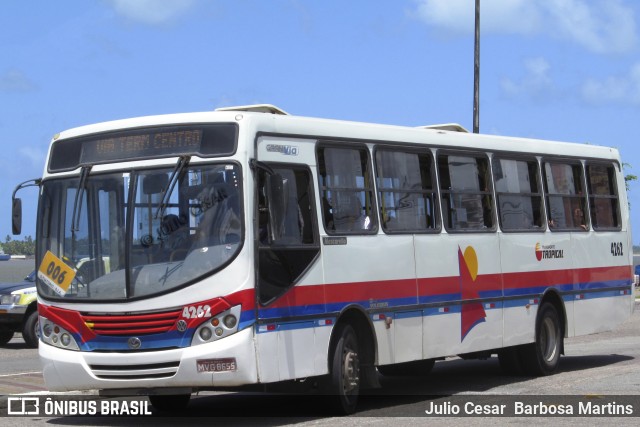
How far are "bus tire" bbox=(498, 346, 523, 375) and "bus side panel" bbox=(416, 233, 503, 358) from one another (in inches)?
44.1

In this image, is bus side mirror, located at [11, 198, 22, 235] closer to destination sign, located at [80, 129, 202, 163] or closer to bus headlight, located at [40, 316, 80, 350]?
destination sign, located at [80, 129, 202, 163]

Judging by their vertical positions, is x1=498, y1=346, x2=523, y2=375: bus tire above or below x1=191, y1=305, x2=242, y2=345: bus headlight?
below

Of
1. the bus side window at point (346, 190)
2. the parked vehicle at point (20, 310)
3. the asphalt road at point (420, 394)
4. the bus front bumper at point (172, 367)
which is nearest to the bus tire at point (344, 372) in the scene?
the asphalt road at point (420, 394)

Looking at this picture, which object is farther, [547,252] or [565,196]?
[565,196]

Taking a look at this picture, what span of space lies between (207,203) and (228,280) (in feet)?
2.72

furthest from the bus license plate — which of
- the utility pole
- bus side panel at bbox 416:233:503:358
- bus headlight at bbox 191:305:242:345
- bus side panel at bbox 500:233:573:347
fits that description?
the utility pole

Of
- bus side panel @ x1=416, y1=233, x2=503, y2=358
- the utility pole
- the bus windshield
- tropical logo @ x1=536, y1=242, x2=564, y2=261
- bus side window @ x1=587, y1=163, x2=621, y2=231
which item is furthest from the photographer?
the utility pole

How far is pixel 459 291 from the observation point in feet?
51.9

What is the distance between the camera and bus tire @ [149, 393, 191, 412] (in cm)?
1401

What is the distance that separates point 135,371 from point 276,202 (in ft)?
7.03

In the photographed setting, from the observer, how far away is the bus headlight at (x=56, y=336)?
1258 cm

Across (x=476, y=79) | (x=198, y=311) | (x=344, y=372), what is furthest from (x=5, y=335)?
(x=198, y=311)

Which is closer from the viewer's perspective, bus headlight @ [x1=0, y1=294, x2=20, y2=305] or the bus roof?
the bus roof

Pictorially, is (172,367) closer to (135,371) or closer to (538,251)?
(135,371)
